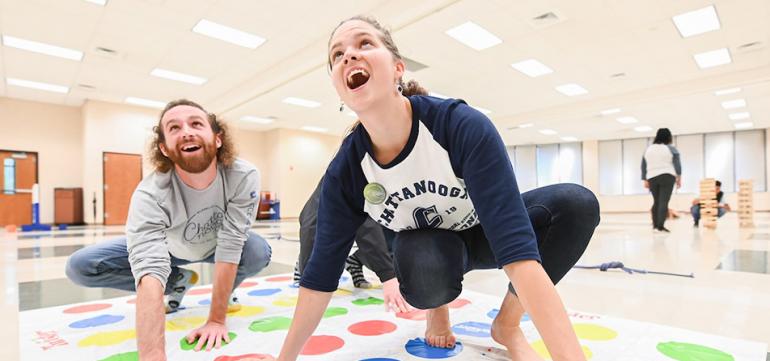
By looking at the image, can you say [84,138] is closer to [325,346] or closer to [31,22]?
[31,22]

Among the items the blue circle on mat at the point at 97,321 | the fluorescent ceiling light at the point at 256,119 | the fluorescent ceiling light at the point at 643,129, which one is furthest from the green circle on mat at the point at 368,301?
the fluorescent ceiling light at the point at 643,129

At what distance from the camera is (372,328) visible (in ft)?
4.14

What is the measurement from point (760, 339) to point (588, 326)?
43 cm

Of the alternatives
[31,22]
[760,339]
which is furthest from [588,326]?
[31,22]

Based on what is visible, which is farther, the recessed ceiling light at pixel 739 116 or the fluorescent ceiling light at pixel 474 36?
the recessed ceiling light at pixel 739 116

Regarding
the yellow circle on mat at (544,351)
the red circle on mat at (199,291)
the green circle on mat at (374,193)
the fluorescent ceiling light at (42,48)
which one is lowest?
the red circle on mat at (199,291)

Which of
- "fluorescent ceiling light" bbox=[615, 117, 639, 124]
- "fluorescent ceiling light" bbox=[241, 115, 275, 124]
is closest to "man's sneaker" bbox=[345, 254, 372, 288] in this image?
"fluorescent ceiling light" bbox=[241, 115, 275, 124]

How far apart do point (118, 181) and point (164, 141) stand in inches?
377

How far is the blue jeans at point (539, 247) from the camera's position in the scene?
92 centimetres

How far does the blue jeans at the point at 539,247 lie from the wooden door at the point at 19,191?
10.9m

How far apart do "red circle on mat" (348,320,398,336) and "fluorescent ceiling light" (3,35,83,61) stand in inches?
267

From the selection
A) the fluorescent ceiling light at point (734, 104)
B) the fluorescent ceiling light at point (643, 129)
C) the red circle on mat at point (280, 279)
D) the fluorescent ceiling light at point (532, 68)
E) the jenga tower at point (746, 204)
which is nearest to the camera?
the red circle on mat at point (280, 279)

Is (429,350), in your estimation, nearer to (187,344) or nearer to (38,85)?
(187,344)

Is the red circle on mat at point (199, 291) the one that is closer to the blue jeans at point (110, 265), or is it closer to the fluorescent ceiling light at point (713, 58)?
the blue jeans at point (110, 265)
